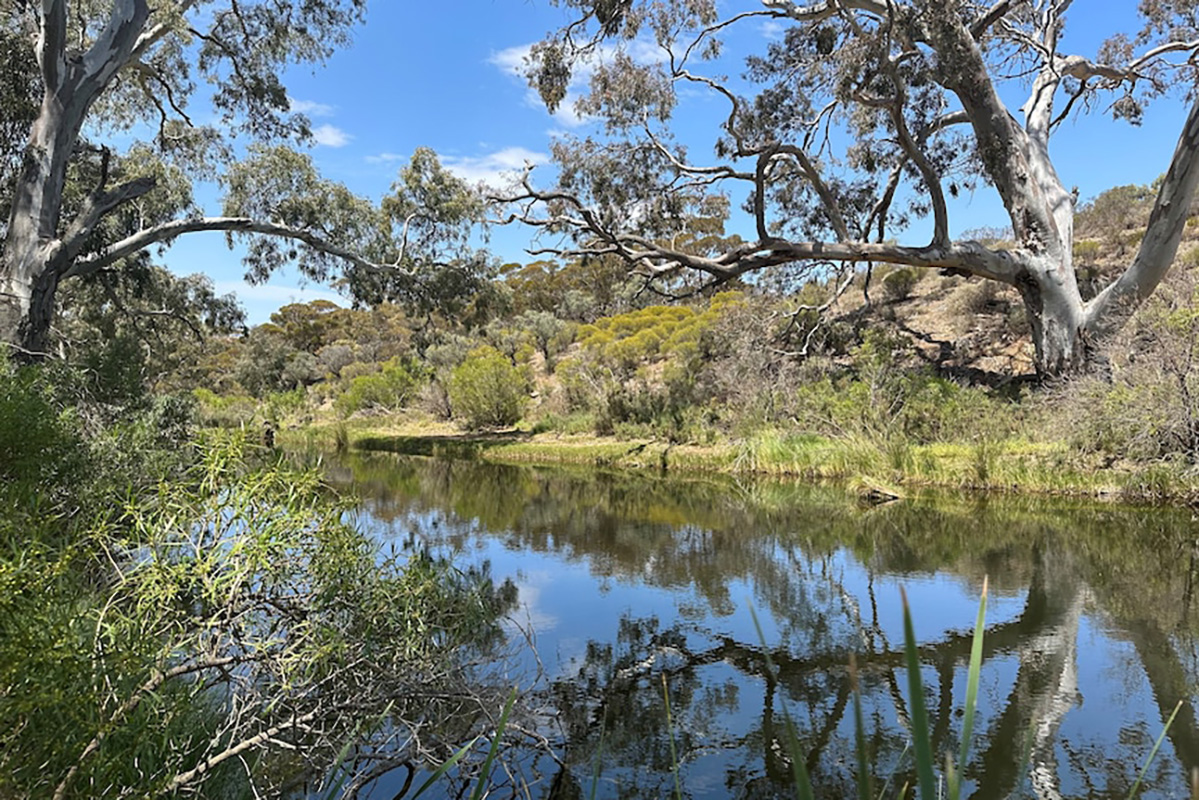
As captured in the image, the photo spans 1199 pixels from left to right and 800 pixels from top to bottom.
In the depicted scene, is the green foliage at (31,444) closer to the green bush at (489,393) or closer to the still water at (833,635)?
the still water at (833,635)

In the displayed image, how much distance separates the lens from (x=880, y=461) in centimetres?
1128

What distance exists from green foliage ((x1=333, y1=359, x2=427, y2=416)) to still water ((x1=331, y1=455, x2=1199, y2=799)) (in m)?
15.0

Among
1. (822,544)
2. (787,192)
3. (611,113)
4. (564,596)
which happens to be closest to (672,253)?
(611,113)

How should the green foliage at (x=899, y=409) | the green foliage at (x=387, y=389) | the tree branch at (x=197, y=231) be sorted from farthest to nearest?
the green foliage at (x=387, y=389) → the green foliage at (x=899, y=409) → the tree branch at (x=197, y=231)

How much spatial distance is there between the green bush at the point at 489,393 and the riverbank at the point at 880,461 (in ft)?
6.75

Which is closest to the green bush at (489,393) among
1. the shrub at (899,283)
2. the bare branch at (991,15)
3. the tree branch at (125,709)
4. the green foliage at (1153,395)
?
the shrub at (899,283)

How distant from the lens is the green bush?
20.5 meters

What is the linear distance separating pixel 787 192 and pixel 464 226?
6.95 meters

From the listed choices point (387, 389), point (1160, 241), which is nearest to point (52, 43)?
point (1160, 241)

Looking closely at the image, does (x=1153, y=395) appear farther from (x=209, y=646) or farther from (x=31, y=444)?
(x=31, y=444)

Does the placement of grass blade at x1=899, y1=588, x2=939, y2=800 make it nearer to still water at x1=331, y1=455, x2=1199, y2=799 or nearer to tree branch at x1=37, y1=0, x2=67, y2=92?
still water at x1=331, y1=455, x2=1199, y2=799

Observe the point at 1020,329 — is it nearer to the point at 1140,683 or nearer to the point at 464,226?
the point at 464,226

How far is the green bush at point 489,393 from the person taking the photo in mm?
20547

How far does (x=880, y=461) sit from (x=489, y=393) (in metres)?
11.6
